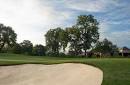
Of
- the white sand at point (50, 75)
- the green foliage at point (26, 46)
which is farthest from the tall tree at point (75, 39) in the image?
the white sand at point (50, 75)

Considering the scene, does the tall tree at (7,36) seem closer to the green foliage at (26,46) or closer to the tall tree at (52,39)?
the green foliage at (26,46)

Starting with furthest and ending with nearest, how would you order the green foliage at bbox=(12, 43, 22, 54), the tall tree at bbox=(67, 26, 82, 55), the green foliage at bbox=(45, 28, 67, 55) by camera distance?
the green foliage at bbox=(45, 28, 67, 55) < the green foliage at bbox=(12, 43, 22, 54) < the tall tree at bbox=(67, 26, 82, 55)

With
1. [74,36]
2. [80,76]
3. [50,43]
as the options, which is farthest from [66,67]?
[50,43]

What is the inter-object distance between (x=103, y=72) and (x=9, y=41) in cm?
7249

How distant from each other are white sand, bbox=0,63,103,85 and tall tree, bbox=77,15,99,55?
50.4 metres

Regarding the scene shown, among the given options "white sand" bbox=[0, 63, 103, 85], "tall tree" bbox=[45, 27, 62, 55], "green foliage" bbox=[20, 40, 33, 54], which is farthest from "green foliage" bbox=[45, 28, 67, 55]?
"white sand" bbox=[0, 63, 103, 85]

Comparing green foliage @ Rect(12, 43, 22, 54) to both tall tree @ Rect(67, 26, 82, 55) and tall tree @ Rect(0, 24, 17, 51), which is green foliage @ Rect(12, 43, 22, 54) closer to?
tall tree @ Rect(0, 24, 17, 51)

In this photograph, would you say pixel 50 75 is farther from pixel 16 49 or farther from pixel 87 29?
pixel 16 49

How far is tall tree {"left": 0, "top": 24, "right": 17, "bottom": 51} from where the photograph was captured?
87.2 m

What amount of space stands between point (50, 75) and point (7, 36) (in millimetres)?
71302

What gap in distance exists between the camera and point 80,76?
17484 millimetres

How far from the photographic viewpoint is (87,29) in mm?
71125

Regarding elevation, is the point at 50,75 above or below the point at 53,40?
below

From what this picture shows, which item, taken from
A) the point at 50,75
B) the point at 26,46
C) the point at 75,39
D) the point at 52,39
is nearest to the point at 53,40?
the point at 52,39
